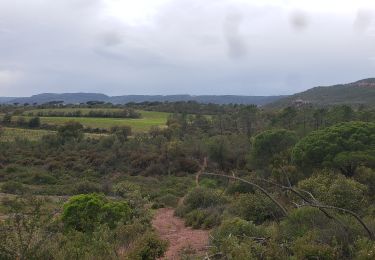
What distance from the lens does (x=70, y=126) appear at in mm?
60688

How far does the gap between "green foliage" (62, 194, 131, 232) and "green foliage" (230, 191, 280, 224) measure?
4.42 metres

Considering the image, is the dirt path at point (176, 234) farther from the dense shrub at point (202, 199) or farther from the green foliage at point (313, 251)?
the green foliage at point (313, 251)

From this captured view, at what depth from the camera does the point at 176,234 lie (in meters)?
19.1

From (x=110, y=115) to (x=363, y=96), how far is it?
211ft

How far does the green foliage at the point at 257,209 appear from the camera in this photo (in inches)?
695

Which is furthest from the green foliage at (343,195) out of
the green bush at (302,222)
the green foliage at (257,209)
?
the green bush at (302,222)

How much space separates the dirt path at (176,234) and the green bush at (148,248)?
199 cm

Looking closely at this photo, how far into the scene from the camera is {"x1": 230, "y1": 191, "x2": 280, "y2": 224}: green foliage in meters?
17.6

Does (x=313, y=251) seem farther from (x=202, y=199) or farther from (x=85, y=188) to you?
(x=85, y=188)

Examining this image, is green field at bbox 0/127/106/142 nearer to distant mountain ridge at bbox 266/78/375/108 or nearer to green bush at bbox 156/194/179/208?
green bush at bbox 156/194/179/208

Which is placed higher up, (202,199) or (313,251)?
(313,251)

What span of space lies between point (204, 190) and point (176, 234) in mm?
5721

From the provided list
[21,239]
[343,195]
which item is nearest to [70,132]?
[343,195]

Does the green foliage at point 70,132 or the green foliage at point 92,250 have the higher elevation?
the green foliage at point 92,250
